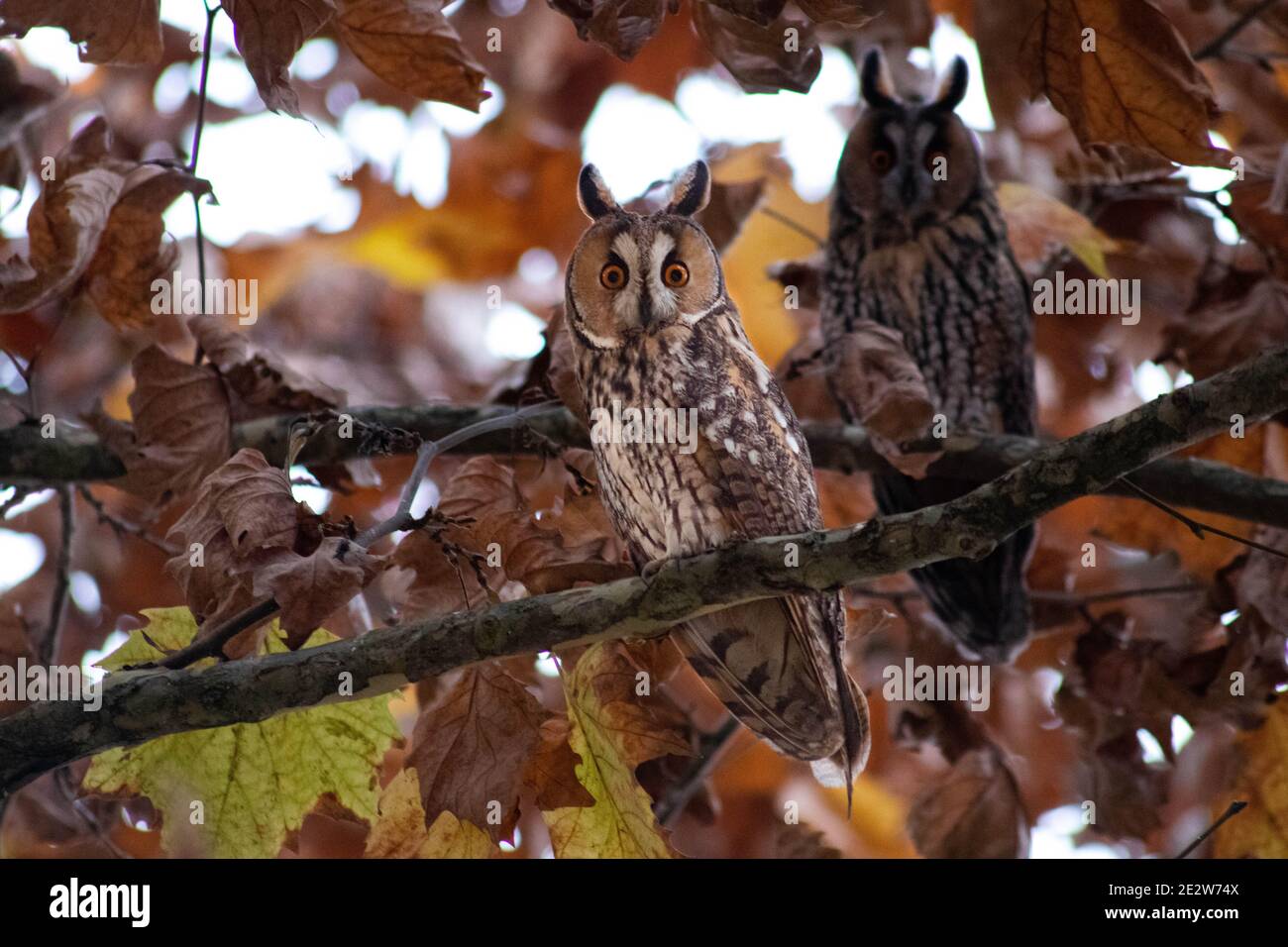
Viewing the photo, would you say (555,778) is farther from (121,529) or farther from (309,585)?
(121,529)

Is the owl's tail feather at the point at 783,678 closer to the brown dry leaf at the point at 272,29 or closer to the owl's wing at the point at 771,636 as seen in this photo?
the owl's wing at the point at 771,636

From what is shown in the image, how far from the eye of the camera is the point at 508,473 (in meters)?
2.53

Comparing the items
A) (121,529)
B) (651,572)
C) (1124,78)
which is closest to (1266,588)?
(1124,78)

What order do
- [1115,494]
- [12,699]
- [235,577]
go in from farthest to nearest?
[1115,494], [12,699], [235,577]

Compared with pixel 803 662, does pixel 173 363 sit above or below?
above

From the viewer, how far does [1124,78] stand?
2.40 meters

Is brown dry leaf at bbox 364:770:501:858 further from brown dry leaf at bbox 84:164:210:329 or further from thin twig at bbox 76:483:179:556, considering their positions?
brown dry leaf at bbox 84:164:210:329

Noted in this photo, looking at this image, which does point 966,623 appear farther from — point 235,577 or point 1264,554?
point 235,577

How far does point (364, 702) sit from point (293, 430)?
0.61 meters

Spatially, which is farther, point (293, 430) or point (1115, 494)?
point (1115, 494)

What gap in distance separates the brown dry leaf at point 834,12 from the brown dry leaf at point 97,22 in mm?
1224

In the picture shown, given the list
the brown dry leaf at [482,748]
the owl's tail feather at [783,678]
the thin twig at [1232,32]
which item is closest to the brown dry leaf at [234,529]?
the brown dry leaf at [482,748]

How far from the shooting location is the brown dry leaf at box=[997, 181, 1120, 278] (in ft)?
12.1
